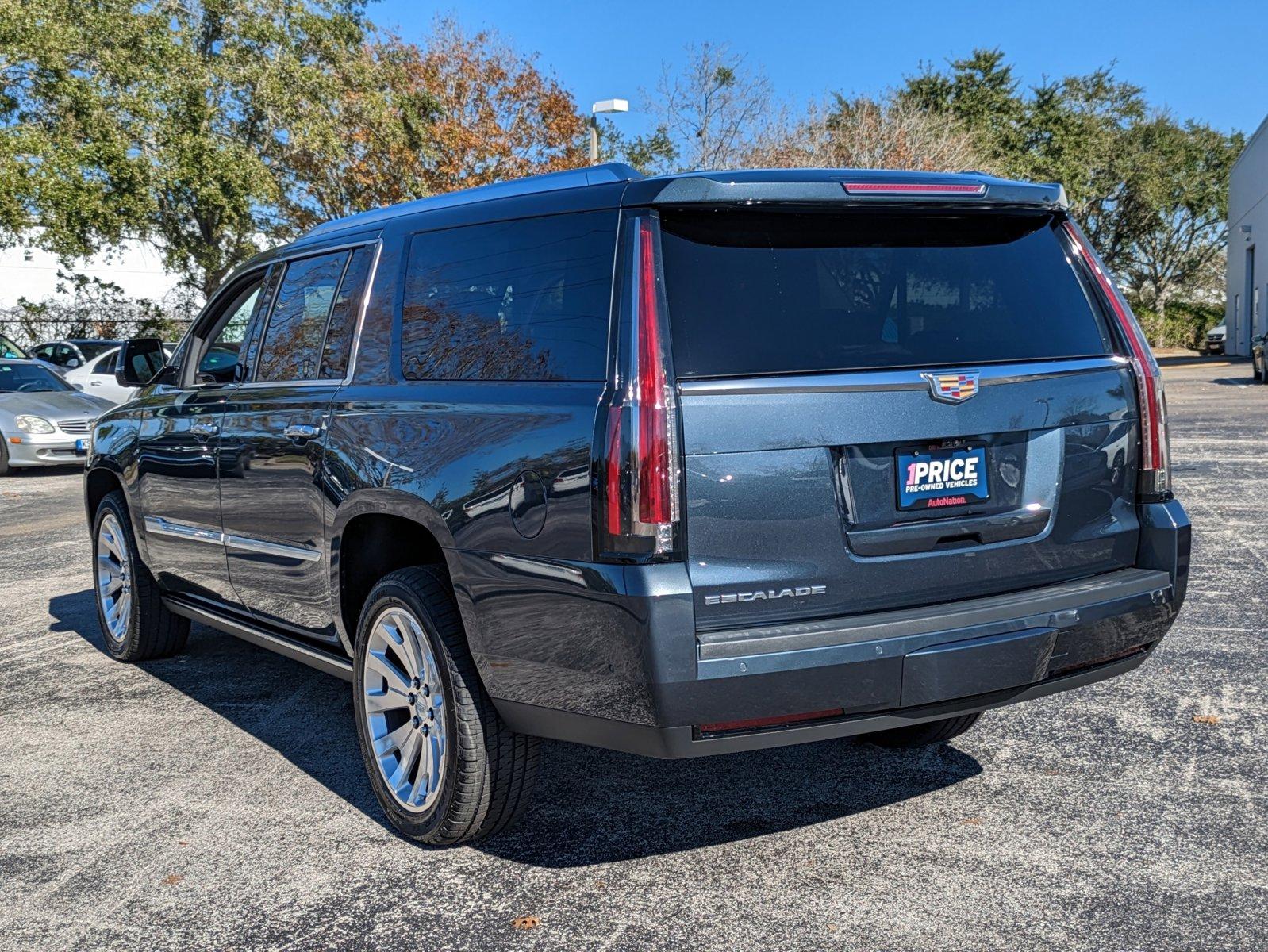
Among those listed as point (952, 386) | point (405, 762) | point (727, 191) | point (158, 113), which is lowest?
point (405, 762)

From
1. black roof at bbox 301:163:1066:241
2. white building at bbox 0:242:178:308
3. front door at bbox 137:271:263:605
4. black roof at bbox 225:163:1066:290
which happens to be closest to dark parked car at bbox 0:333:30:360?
white building at bbox 0:242:178:308

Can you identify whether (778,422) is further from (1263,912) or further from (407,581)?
(1263,912)

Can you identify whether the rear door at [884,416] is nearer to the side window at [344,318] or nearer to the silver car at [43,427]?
the side window at [344,318]

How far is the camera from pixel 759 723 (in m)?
3.39

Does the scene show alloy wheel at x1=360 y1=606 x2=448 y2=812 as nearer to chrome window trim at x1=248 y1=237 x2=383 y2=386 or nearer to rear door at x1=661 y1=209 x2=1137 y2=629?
chrome window trim at x1=248 y1=237 x2=383 y2=386

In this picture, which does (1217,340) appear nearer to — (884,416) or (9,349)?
(9,349)

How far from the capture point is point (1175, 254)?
6638 centimetres

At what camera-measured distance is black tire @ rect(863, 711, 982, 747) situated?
16.1 ft

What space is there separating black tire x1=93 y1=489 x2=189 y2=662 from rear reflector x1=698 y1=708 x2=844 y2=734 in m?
3.83

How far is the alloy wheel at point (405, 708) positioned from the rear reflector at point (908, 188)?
71.7 inches

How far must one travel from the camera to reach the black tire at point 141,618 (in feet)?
20.9

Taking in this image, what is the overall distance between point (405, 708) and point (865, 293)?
1.96 m

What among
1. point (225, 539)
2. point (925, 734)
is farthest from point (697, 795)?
point (225, 539)

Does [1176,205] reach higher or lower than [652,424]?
higher
